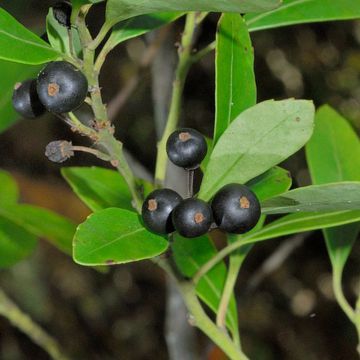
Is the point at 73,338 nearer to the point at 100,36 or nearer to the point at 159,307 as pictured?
the point at 159,307

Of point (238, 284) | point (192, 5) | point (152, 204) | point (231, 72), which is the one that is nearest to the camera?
point (192, 5)

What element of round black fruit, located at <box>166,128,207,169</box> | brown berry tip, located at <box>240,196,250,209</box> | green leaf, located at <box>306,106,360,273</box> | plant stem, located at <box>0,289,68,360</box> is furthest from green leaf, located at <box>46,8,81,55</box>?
plant stem, located at <box>0,289,68,360</box>

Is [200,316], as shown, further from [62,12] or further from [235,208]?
[62,12]

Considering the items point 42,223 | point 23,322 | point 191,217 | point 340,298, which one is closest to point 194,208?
point 191,217

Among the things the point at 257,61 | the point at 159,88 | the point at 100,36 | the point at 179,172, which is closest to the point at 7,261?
the point at 179,172

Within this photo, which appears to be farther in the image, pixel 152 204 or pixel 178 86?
pixel 178 86
